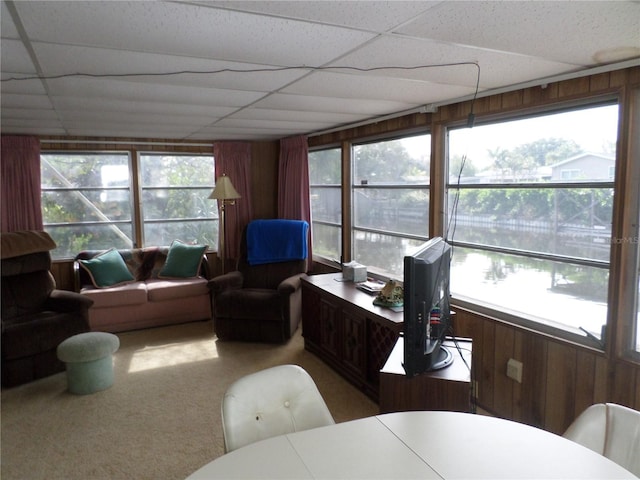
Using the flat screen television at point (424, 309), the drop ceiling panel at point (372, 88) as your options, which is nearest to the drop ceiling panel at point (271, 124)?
the drop ceiling panel at point (372, 88)

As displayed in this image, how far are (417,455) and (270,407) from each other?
1.98 feet

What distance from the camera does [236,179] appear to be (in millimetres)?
5785

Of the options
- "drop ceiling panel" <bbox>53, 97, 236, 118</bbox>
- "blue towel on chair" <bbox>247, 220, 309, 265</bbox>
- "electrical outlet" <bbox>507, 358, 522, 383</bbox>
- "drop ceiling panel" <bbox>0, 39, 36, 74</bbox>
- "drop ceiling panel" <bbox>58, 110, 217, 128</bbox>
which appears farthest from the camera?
"blue towel on chair" <bbox>247, 220, 309, 265</bbox>

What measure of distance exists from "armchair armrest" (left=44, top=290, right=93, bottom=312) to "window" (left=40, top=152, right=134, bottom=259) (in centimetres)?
127

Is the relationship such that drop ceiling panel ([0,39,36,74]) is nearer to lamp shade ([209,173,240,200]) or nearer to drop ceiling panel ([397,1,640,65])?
drop ceiling panel ([397,1,640,65])

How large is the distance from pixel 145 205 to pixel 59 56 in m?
3.81

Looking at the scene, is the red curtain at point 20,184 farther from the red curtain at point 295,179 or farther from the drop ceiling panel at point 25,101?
the red curtain at point 295,179

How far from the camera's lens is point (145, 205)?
5605 millimetres

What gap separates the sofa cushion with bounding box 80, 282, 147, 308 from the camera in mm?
4672

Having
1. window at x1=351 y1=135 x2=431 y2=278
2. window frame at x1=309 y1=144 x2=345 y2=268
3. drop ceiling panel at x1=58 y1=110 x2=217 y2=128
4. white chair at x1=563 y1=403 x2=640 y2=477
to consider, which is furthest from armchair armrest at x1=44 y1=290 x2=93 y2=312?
white chair at x1=563 y1=403 x2=640 y2=477

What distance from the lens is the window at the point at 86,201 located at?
516cm

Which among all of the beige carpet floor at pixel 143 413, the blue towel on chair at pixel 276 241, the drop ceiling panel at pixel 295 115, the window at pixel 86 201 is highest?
the drop ceiling panel at pixel 295 115

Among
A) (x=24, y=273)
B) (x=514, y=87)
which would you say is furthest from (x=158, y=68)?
(x=24, y=273)

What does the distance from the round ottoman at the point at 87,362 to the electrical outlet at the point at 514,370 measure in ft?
9.35
